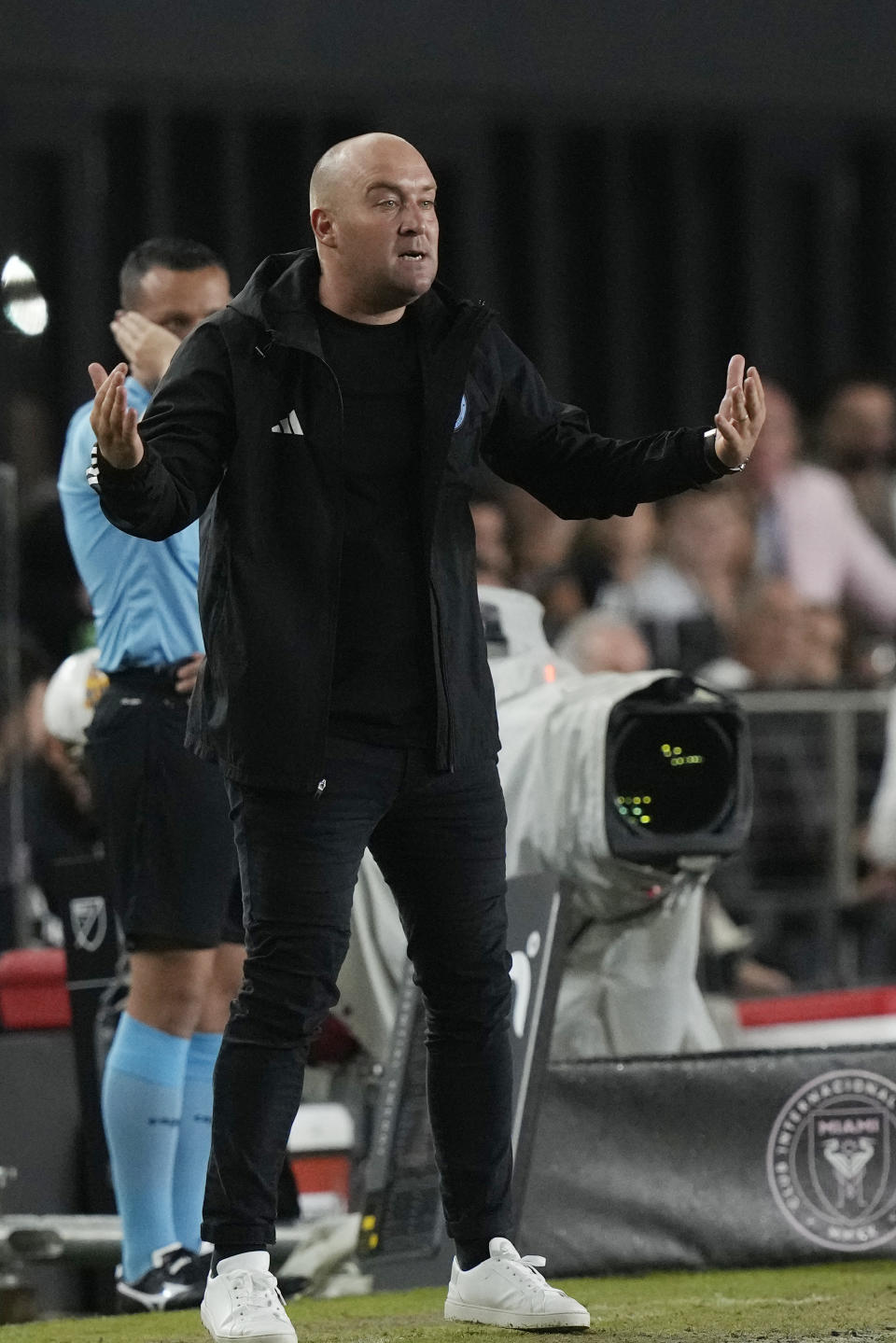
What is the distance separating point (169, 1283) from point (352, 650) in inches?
53.7

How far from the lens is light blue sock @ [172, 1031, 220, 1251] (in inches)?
156

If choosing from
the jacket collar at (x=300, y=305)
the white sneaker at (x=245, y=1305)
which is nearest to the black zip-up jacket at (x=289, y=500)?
the jacket collar at (x=300, y=305)

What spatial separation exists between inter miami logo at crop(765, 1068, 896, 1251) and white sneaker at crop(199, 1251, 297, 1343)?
1.54m

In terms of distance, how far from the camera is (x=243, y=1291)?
294 cm

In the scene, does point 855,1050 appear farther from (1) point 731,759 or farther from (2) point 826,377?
(2) point 826,377

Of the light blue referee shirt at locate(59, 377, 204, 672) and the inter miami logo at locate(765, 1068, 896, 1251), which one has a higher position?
the light blue referee shirt at locate(59, 377, 204, 672)

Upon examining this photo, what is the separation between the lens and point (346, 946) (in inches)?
122

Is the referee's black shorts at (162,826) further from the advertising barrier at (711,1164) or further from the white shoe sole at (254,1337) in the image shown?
the white shoe sole at (254,1337)

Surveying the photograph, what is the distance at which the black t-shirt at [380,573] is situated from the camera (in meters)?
3.05

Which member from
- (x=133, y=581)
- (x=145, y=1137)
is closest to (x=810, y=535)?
(x=133, y=581)

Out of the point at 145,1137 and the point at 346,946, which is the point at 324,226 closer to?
the point at 346,946

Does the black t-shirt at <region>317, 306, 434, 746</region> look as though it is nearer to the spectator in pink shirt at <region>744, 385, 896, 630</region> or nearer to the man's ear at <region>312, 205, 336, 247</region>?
the man's ear at <region>312, 205, 336, 247</region>

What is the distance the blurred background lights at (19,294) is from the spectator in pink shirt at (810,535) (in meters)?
4.79

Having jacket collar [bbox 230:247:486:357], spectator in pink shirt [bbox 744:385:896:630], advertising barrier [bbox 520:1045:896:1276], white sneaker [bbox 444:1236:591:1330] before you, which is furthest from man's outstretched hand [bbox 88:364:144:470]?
spectator in pink shirt [bbox 744:385:896:630]
